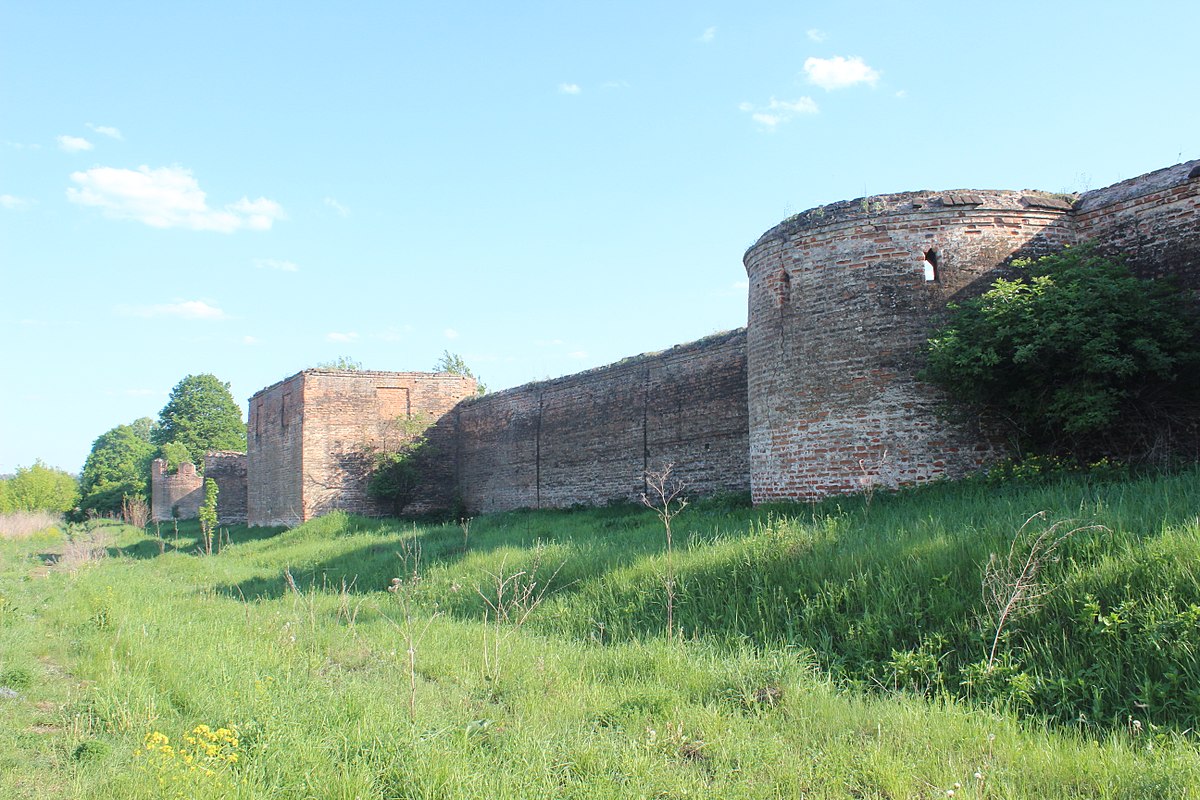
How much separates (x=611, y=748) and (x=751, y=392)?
7171 millimetres

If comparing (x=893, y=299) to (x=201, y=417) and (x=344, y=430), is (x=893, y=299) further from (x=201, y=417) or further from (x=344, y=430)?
(x=201, y=417)

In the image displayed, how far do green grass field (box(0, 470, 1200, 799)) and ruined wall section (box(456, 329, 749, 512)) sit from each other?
17.2ft

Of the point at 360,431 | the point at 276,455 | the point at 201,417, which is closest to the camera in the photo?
the point at 360,431

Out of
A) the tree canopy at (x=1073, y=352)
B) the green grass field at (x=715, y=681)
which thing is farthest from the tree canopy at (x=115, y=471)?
the tree canopy at (x=1073, y=352)

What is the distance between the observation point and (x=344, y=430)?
21188mm

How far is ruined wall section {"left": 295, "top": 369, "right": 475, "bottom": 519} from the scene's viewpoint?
20875 mm

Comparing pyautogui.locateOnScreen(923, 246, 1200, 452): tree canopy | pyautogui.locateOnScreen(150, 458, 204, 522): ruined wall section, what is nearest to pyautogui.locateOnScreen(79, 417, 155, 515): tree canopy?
pyautogui.locateOnScreen(150, 458, 204, 522): ruined wall section

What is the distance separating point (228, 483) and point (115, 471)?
25.8 meters

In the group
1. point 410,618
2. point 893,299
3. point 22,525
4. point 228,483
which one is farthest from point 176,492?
point 893,299

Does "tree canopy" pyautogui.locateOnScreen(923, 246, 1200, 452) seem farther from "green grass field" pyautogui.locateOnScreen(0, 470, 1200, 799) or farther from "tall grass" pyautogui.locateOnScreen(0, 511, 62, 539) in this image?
"tall grass" pyautogui.locateOnScreen(0, 511, 62, 539)

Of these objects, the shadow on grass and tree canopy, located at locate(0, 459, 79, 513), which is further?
tree canopy, located at locate(0, 459, 79, 513)

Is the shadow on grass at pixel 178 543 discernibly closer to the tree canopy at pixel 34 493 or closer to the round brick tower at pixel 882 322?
the round brick tower at pixel 882 322

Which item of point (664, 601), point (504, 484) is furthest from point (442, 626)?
point (504, 484)

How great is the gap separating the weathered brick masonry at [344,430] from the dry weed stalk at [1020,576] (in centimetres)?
1779
